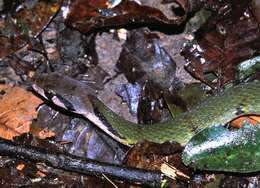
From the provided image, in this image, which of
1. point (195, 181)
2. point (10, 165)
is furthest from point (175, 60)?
point (10, 165)

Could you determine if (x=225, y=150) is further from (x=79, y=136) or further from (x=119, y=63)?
(x=119, y=63)

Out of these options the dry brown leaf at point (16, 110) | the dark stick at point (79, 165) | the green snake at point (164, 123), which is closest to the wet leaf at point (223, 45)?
the green snake at point (164, 123)

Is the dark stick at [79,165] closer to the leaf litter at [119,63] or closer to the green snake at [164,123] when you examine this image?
the leaf litter at [119,63]

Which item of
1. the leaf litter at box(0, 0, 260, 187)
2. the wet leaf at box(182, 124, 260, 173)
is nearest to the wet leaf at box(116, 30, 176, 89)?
the leaf litter at box(0, 0, 260, 187)

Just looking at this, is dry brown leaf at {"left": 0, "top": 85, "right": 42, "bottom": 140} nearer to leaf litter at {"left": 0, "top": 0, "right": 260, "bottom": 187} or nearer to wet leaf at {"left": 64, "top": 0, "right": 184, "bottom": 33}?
leaf litter at {"left": 0, "top": 0, "right": 260, "bottom": 187}

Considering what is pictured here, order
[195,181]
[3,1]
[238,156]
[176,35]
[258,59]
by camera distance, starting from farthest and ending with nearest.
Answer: [3,1], [176,35], [258,59], [195,181], [238,156]

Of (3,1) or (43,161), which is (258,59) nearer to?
(43,161)
